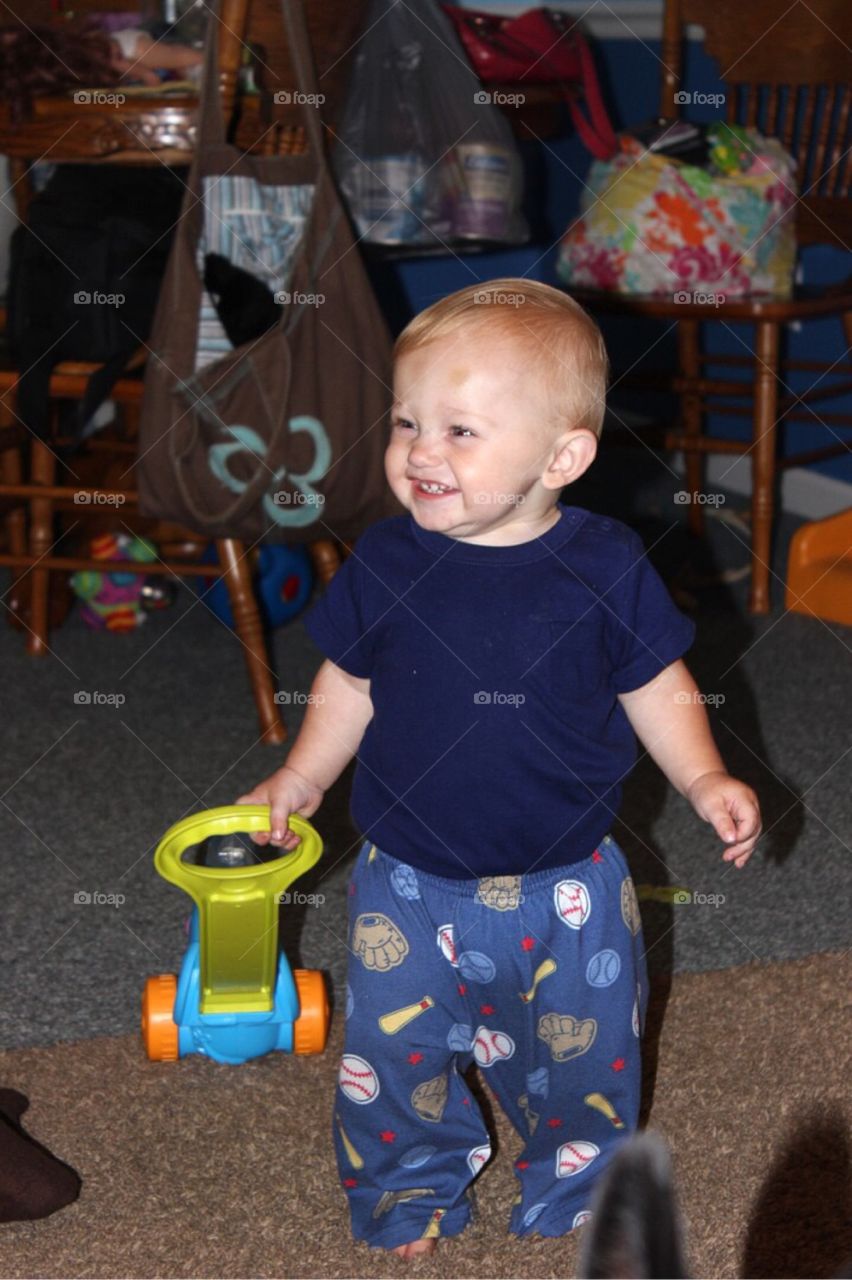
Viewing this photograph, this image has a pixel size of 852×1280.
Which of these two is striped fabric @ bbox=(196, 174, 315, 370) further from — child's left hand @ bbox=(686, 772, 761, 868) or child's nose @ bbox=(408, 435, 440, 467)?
child's left hand @ bbox=(686, 772, 761, 868)

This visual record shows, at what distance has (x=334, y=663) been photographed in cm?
98

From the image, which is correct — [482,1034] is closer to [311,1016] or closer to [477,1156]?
[477,1156]

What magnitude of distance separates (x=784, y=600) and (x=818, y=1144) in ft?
4.35

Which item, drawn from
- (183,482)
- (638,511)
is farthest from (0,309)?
(638,511)

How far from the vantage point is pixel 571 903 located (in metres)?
0.93

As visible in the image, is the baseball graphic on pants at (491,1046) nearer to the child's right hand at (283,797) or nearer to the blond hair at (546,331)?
the child's right hand at (283,797)

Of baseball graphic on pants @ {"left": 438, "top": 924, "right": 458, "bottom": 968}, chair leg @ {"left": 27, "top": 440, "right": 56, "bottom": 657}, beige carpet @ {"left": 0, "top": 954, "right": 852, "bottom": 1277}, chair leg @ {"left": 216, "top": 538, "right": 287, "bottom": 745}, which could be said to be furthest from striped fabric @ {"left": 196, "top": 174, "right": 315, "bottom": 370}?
baseball graphic on pants @ {"left": 438, "top": 924, "right": 458, "bottom": 968}

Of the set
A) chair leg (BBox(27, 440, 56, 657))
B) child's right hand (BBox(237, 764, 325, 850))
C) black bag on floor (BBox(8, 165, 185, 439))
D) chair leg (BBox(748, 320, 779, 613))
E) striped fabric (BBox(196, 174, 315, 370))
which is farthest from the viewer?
chair leg (BBox(748, 320, 779, 613))

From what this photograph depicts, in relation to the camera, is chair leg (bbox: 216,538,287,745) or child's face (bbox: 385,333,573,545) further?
chair leg (bbox: 216,538,287,745)

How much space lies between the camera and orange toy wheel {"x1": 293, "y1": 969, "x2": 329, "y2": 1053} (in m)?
1.14

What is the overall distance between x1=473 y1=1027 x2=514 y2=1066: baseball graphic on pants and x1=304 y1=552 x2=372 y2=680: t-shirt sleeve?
25cm

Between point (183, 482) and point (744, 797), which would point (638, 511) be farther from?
point (744, 797)

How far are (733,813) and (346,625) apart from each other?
10.7 inches

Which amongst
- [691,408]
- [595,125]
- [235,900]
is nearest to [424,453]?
[235,900]
